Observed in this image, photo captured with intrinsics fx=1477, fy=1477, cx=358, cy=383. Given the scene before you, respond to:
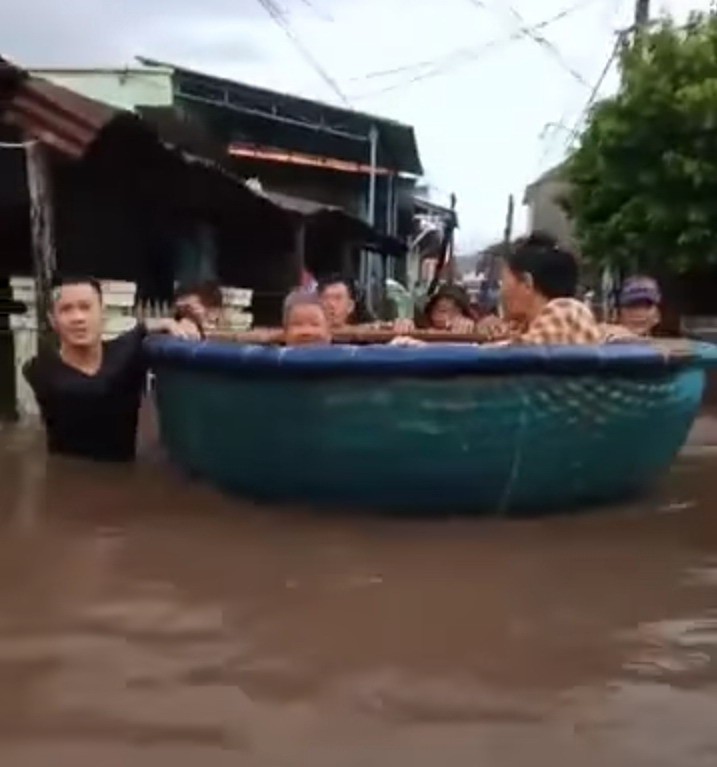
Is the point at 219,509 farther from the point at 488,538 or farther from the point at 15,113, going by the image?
the point at 15,113

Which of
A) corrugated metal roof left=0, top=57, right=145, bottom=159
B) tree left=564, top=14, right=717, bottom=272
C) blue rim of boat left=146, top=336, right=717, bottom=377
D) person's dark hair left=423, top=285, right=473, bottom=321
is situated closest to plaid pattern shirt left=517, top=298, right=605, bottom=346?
blue rim of boat left=146, top=336, right=717, bottom=377

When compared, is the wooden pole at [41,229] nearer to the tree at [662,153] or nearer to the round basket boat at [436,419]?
the round basket boat at [436,419]

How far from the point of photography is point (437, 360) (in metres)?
5.50

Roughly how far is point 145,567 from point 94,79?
56.9 feet

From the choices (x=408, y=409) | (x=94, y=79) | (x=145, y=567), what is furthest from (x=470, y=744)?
(x=94, y=79)

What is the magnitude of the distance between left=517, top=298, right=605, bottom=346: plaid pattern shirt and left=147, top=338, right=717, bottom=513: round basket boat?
0.99ft

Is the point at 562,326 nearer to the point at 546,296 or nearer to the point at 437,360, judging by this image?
the point at 546,296

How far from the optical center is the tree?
57.3 feet

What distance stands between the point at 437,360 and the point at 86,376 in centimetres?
181

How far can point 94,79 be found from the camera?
21.3 m

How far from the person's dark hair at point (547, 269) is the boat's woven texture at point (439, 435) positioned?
59cm

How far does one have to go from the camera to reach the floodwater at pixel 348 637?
131 inches

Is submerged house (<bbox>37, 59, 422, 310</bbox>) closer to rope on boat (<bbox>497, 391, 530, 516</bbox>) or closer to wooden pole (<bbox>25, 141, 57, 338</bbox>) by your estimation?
wooden pole (<bbox>25, 141, 57, 338</bbox>)

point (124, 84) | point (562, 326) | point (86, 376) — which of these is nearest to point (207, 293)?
point (86, 376)
